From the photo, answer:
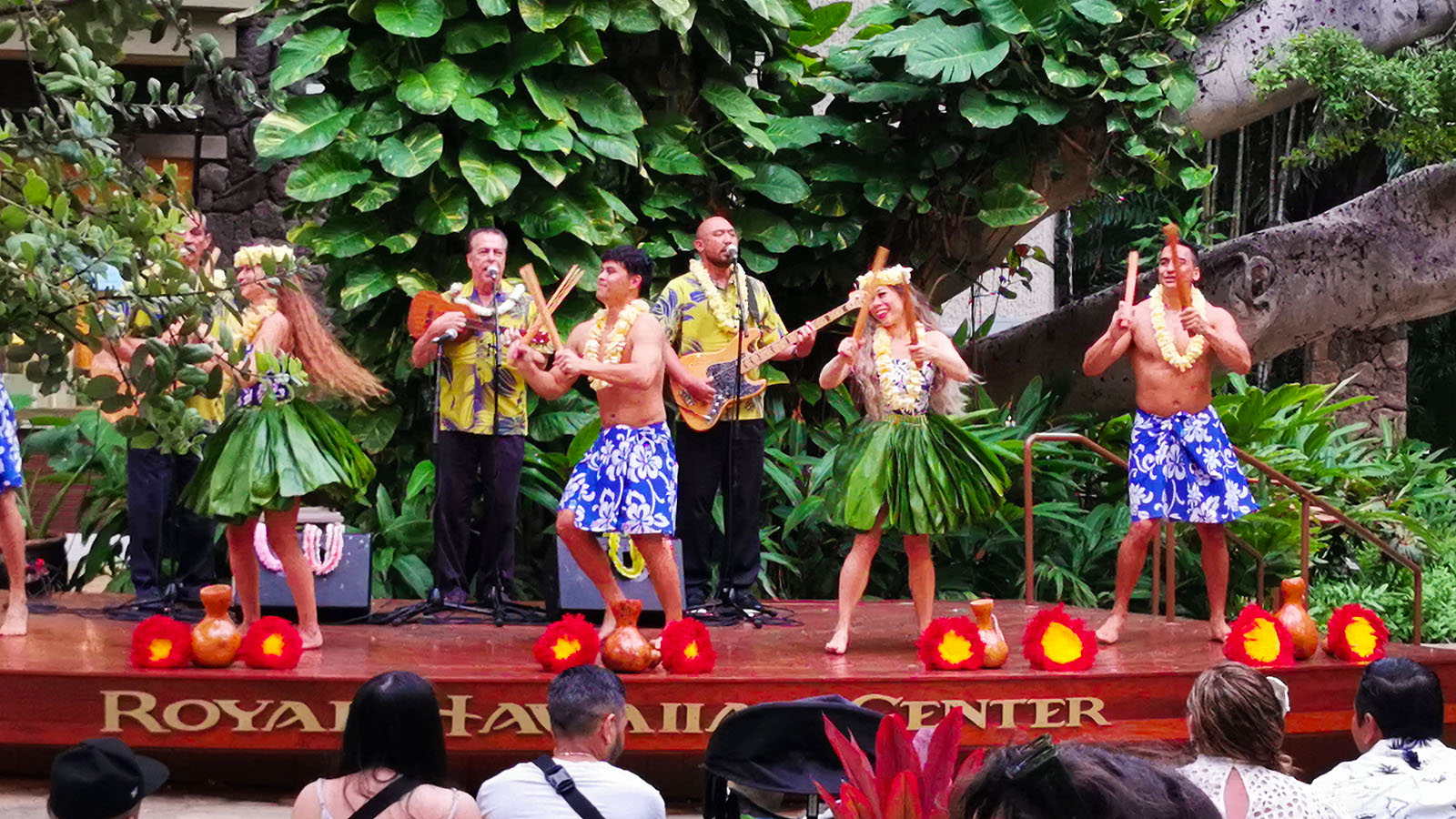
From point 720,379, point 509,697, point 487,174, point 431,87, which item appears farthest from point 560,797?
point 431,87

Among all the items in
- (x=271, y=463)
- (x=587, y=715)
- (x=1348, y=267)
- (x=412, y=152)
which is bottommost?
(x=587, y=715)

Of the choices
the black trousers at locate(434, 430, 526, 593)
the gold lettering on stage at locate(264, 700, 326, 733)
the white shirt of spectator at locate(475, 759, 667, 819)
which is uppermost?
the black trousers at locate(434, 430, 526, 593)

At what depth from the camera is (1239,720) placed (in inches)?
113

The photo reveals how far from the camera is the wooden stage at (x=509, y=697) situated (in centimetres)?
493

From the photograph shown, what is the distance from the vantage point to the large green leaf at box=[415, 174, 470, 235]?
23.7ft

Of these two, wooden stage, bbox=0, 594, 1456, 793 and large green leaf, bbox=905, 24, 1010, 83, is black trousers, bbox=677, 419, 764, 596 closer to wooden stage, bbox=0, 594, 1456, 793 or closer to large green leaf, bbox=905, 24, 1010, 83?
wooden stage, bbox=0, 594, 1456, 793

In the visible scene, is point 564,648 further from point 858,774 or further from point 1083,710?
point 858,774

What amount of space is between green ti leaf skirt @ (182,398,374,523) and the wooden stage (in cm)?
50

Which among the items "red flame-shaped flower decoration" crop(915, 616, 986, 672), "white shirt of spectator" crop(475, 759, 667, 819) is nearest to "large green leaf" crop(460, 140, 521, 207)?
"red flame-shaped flower decoration" crop(915, 616, 986, 672)

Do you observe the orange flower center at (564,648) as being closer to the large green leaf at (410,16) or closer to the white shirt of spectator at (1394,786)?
the white shirt of spectator at (1394,786)

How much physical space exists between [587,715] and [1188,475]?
3.16 metres

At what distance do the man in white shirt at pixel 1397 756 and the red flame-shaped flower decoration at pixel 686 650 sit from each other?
207cm

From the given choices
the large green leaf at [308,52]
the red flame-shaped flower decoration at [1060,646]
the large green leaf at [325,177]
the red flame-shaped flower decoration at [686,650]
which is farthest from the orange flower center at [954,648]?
the large green leaf at [308,52]

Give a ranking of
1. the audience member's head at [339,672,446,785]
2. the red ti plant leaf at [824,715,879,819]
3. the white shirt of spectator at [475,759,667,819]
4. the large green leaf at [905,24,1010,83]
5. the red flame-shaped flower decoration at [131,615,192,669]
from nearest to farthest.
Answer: the red ti plant leaf at [824,715,879,819], the audience member's head at [339,672,446,785], the white shirt of spectator at [475,759,667,819], the red flame-shaped flower decoration at [131,615,192,669], the large green leaf at [905,24,1010,83]
